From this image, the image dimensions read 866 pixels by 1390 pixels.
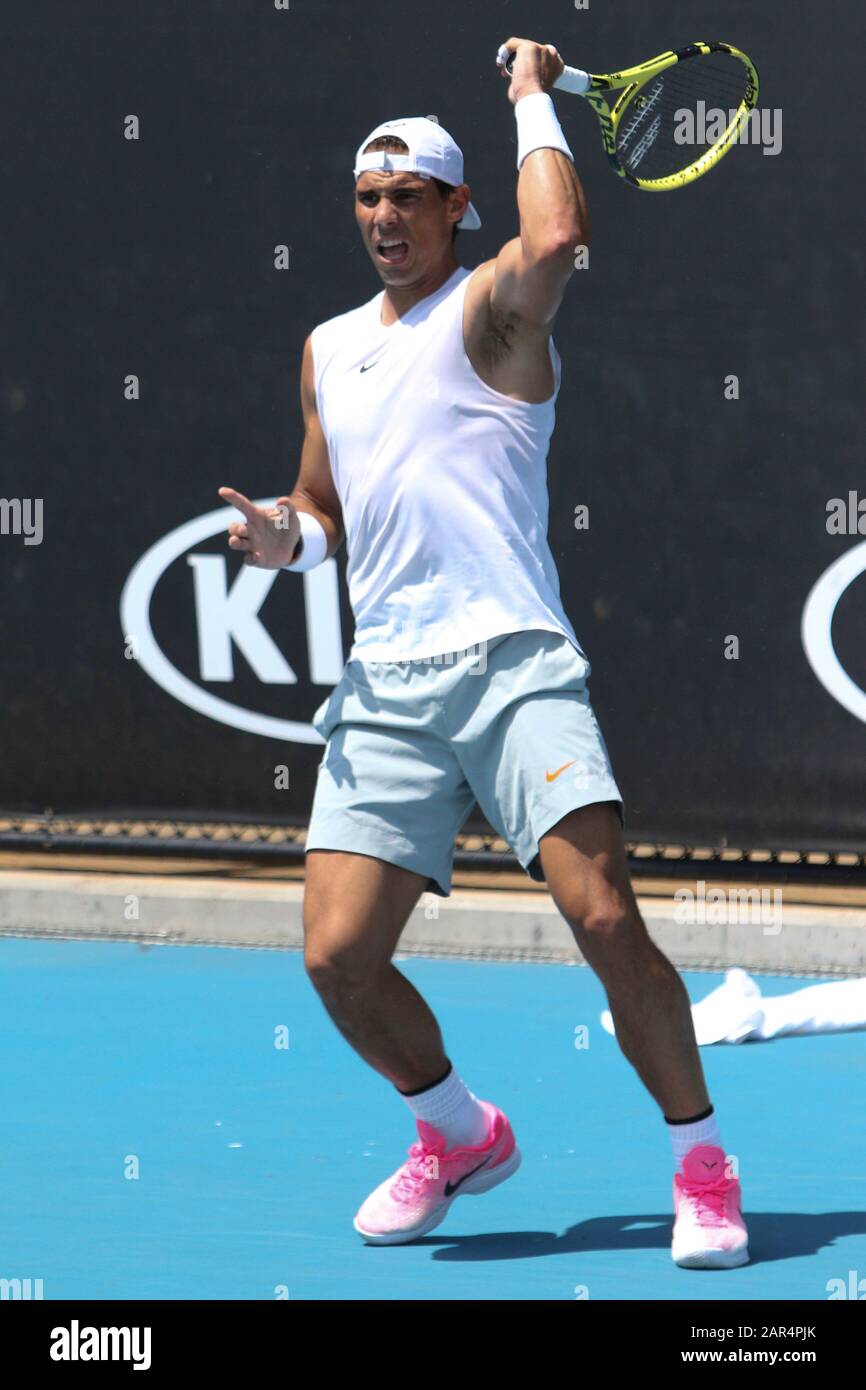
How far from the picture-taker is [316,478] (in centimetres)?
470

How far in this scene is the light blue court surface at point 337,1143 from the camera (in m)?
4.20

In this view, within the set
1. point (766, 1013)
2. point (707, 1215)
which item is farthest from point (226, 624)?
point (707, 1215)

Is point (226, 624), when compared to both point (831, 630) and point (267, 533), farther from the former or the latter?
point (267, 533)

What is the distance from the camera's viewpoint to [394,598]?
14.3 feet

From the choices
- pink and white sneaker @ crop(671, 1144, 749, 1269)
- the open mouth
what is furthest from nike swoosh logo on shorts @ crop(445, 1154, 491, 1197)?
the open mouth

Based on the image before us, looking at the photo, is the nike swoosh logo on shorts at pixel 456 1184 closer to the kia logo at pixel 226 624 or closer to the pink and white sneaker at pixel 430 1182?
the pink and white sneaker at pixel 430 1182

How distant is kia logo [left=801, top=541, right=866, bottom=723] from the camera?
6.81 m

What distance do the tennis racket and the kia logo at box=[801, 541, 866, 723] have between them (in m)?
1.34
